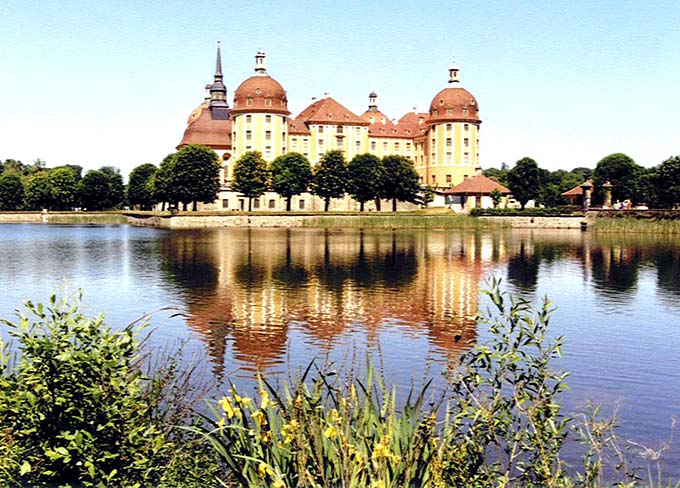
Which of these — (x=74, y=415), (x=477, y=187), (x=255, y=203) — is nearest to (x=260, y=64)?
(x=255, y=203)

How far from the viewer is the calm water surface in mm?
14797

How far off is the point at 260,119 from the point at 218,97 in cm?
2076

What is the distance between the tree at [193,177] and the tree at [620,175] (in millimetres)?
53070

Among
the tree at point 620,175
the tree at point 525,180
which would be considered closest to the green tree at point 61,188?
the tree at point 525,180

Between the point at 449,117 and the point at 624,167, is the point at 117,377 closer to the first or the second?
the point at 624,167

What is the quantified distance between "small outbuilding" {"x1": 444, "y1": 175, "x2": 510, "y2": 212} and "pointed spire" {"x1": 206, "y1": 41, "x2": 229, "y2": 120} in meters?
41.0

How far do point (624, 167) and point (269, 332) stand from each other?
315ft

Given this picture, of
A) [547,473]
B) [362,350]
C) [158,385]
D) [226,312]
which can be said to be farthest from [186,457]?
[226,312]

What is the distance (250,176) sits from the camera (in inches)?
3888

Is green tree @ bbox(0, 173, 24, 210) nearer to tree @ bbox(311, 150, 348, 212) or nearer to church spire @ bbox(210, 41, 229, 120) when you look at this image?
church spire @ bbox(210, 41, 229, 120)

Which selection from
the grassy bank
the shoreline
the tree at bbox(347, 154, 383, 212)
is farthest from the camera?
the grassy bank

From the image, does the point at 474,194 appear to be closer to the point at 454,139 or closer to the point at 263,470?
the point at 454,139

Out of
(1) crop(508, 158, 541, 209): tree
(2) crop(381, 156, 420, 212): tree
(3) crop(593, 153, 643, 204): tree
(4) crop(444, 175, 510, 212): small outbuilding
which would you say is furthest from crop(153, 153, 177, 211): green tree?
(3) crop(593, 153, 643, 204): tree

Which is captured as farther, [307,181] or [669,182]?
[307,181]
